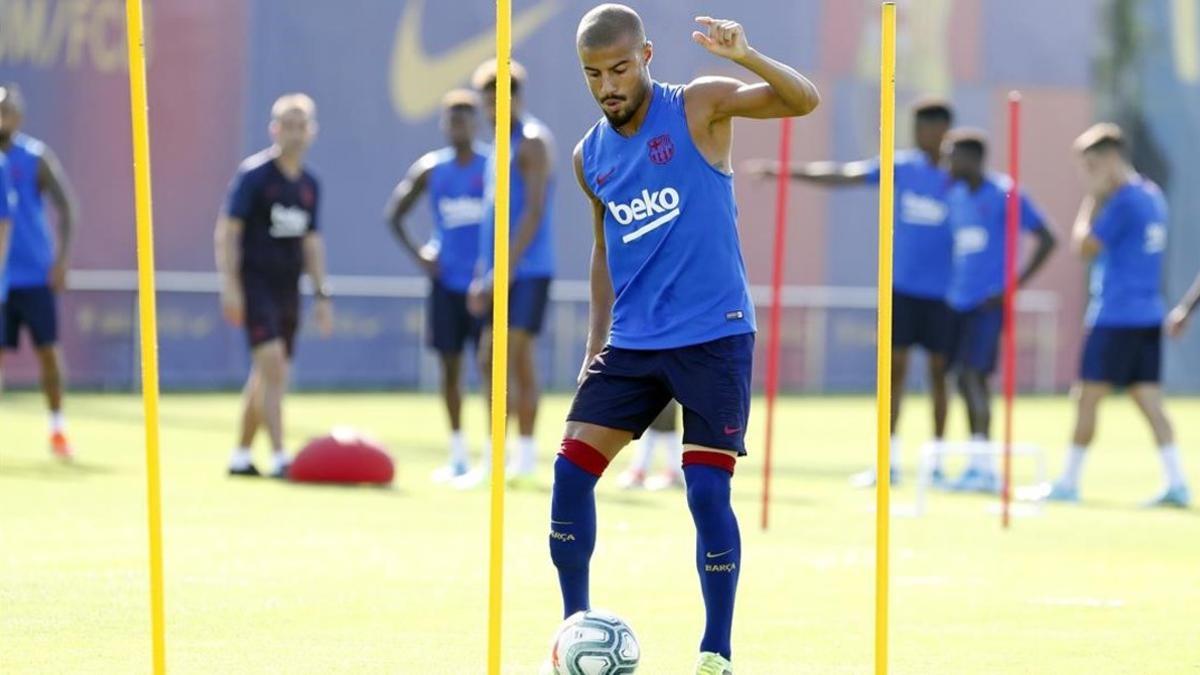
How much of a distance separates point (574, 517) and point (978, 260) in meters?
9.60

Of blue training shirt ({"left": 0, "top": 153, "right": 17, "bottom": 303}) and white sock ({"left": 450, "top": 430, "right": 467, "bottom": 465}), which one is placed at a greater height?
blue training shirt ({"left": 0, "top": 153, "right": 17, "bottom": 303})

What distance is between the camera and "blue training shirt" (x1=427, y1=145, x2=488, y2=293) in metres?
15.3

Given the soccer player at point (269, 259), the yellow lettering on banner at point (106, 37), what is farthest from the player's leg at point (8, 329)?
the yellow lettering on banner at point (106, 37)

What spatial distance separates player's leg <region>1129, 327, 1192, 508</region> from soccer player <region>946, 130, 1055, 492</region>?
115cm

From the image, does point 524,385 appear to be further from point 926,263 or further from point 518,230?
point 926,263

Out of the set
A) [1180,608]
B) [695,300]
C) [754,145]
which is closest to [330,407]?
[754,145]

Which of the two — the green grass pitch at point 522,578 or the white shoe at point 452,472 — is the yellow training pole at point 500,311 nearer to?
the green grass pitch at point 522,578

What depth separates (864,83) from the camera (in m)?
30.8

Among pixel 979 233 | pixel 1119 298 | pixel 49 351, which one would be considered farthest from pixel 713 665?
pixel 49 351

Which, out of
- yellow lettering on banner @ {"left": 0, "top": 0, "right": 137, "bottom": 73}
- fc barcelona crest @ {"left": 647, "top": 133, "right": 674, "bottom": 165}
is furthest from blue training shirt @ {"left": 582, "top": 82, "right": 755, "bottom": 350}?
yellow lettering on banner @ {"left": 0, "top": 0, "right": 137, "bottom": 73}

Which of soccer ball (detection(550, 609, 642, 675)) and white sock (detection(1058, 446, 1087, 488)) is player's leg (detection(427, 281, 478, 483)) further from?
soccer ball (detection(550, 609, 642, 675))

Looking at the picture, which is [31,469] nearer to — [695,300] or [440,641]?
[440,641]

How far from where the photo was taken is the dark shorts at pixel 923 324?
51.8 ft

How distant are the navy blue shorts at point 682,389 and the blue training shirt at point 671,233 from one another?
5 centimetres
